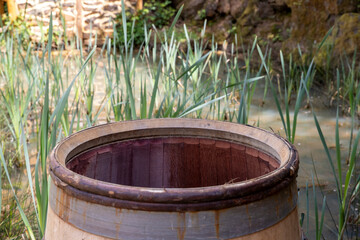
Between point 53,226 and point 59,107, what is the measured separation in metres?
0.33

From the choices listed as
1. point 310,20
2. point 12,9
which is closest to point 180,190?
point 310,20

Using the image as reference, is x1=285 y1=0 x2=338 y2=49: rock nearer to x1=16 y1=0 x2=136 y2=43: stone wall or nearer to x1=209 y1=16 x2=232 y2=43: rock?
x1=209 y1=16 x2=232 y2=43: rock

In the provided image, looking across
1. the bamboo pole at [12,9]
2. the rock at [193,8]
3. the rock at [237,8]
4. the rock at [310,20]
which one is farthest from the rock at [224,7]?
the bamboo pole at [12,9]

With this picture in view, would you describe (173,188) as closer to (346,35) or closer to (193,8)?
(346,35)

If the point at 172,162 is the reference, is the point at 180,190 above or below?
above

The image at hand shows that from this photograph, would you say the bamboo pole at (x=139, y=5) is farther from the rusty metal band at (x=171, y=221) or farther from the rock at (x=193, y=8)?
the rusty metal band at (x=171, y=221)

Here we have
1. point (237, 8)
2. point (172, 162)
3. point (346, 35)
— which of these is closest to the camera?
point (172, 162)

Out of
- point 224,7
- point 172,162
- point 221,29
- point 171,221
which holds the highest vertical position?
point 171,221

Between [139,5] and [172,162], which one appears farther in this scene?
[139,5]

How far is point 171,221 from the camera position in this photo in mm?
671

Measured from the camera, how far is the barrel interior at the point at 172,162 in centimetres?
98

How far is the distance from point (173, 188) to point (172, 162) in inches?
16.5

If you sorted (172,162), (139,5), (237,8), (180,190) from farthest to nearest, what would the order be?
1. (139,5)
2. (237,8)
3. (172,162)
4. (180,190)

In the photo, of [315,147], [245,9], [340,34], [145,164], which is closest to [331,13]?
[340,34]
